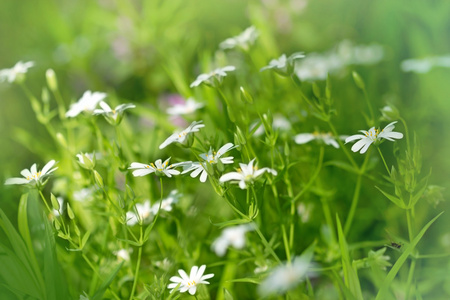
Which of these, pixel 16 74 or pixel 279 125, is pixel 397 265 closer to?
pixel 279 125

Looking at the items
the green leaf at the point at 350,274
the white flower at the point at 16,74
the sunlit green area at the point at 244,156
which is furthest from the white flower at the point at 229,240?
the white flower at the point at 16,74

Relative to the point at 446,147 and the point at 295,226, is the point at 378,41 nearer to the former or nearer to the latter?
the point at 446,147

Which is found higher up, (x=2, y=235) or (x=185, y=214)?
(x=2, y=235)

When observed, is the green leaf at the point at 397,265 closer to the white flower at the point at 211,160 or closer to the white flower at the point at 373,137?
the white flower at the point at 373,137

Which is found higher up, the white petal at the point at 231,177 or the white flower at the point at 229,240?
the white petal at the point at 231,177

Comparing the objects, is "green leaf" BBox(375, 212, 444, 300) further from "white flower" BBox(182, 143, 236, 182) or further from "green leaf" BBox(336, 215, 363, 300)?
"white flower" BBox(182, 143, 236, 182)

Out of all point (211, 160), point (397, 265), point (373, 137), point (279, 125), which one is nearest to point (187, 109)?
point (279, 125)

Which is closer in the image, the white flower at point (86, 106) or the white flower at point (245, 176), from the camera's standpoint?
the white flower at point (245, 176)

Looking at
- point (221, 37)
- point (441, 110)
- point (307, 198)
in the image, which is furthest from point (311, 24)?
point (307, 198)
